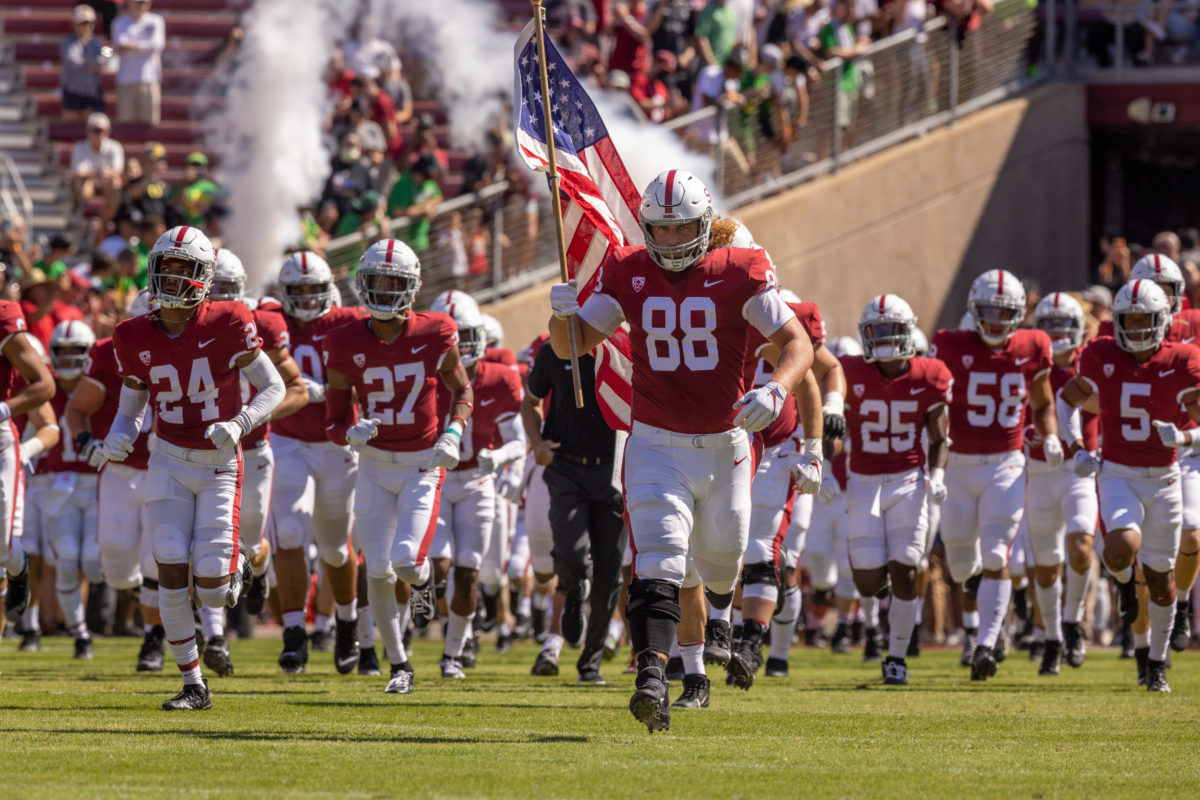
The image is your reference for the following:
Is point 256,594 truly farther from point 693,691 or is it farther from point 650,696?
point 650,696

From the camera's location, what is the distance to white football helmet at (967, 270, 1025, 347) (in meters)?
11.9

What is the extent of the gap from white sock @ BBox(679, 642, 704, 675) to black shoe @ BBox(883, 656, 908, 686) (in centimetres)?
282

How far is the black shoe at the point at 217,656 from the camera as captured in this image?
410 inches

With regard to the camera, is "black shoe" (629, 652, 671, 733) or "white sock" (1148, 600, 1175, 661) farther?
"white sock" (1148, 600, 1175, 661)

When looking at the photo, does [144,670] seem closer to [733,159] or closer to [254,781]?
[254,781]

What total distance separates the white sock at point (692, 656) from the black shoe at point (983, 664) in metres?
3.23

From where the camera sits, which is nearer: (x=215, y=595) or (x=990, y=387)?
(x=215, y=595)

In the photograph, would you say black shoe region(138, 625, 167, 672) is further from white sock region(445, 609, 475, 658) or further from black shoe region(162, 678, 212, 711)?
black shoe region(162, 678, 212, 711)

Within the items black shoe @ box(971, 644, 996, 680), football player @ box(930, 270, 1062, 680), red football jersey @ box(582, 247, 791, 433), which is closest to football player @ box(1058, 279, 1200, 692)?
football player @ box(930, 270, 1062, 680)

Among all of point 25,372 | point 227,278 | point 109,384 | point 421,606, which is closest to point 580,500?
point 421,606

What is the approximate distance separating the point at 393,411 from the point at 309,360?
1551 millimetres

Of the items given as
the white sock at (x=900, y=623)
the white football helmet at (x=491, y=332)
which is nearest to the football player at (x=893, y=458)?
the white sock at (x=900, y=623)

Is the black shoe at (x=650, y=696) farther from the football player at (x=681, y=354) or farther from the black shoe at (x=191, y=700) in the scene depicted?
the black shoe at (x=191, y=700)

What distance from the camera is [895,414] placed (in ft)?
37.9
